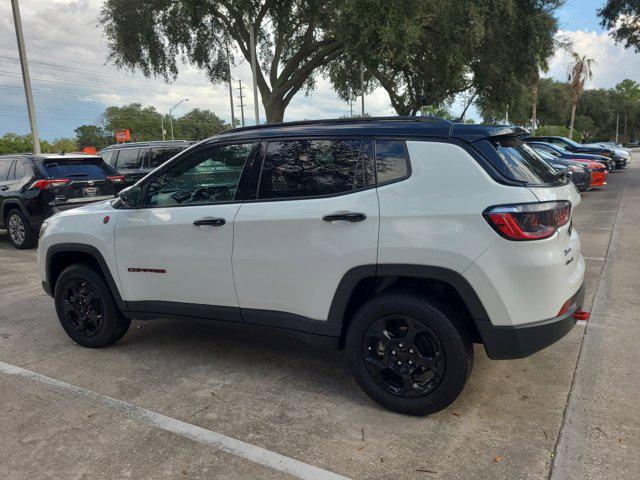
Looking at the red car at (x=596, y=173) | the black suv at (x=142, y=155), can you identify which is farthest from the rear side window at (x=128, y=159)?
the red car at (x=596, y=173)

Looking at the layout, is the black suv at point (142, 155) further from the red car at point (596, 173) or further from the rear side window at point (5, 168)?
the red car at point (596, 173)

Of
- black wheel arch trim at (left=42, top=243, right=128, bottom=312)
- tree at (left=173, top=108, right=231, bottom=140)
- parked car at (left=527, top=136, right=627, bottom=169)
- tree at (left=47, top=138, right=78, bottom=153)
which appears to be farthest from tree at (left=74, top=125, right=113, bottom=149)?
black wheel arch trim at (left=42, top=243, right=128, bottom=312)

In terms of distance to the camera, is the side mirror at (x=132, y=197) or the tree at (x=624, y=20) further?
the tree at (x=624, y=20)

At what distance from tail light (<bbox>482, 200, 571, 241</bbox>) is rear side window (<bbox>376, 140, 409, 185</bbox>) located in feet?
1.91

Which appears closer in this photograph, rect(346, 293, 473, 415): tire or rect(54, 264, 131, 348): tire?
rect(346, 293, 473, 415): tire

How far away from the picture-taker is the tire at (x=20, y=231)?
9.24 m

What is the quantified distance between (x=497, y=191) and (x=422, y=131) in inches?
23.9

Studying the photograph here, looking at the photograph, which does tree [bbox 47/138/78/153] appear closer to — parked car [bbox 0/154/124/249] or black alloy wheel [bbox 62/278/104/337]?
parked car [bbox 0/154/124/249]

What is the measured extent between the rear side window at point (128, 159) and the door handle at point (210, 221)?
976cm

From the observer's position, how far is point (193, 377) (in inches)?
150

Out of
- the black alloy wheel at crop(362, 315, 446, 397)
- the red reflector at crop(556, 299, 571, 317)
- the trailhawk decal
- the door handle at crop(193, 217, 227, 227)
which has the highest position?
the door handle at crop(193, 217, 227, 227)

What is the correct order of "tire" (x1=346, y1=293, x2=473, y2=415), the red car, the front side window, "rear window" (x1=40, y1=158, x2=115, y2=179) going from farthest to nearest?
the red car
"rear window" (x1=40, y1=158, x2=115, y2=179)
the front side window
"tire" (x1=346, y1=293, x2=473, y2=415)

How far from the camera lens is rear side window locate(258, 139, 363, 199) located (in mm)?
3232

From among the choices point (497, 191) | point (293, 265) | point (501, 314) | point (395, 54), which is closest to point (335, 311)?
point (293, 265)
